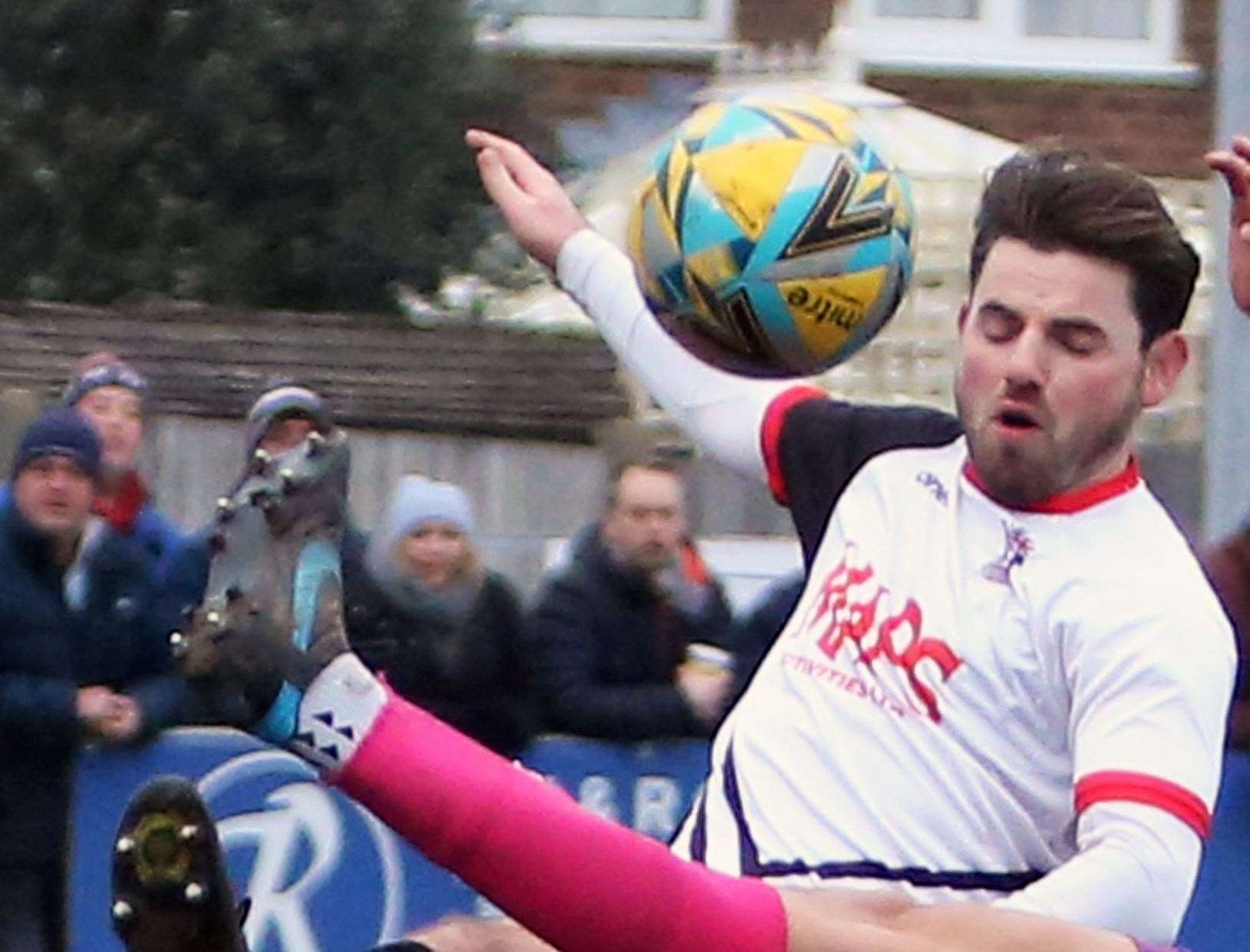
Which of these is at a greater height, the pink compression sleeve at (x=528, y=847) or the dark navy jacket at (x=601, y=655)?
the pink compression sleeve at (x=528, y=847)

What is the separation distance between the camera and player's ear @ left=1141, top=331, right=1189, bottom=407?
16.0 ft

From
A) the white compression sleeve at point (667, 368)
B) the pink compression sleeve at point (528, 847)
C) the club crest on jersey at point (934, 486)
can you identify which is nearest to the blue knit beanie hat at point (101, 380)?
the white compression sleeve at point (667, 368)

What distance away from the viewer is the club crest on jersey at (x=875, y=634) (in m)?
4.84

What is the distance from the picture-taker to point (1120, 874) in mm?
4547

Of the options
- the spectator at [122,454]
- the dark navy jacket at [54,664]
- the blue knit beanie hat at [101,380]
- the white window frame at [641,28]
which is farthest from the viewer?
the white window frame at [641,28]

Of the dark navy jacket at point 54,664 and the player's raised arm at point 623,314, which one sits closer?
the player's raised arm at point 623,314

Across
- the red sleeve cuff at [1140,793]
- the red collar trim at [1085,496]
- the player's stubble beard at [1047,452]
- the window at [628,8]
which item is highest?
the player's stubble beard at [1047,452]

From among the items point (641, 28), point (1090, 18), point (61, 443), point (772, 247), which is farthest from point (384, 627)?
point (1090, 18)

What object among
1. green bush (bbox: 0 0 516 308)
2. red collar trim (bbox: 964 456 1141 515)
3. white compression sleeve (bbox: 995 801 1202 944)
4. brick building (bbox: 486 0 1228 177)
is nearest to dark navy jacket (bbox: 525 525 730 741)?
red collar trim (bbox: 964 456 1141 515)

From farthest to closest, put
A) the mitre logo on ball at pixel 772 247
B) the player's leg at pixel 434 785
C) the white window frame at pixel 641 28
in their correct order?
the white window frame at pixel 641 28 → the mitre logo on ball at pixel 772 247 → the player's leg at pixel 434 785

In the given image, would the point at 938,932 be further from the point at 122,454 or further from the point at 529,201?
the point at 122,454

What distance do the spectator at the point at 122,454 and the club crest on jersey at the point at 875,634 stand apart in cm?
324

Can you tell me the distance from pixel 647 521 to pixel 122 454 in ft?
4.00

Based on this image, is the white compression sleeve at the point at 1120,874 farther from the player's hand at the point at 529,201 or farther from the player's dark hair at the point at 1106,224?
the player's hand at the point at 529,201
